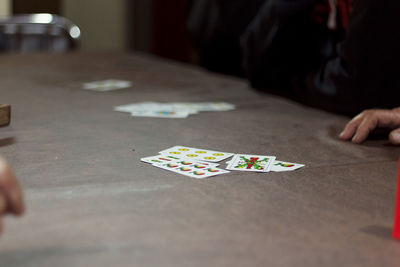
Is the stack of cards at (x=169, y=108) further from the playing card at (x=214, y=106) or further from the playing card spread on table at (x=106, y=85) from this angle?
the playing card spread on table at (x=106, y=85)

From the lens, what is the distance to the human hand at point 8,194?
70 centimetres

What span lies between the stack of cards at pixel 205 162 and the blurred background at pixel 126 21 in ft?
16.5

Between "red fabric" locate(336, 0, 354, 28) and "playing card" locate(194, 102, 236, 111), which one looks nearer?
"playing card" locate(194, 102, 236, 111)

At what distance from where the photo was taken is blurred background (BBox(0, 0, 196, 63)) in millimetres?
6484

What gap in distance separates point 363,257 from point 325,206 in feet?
0.74

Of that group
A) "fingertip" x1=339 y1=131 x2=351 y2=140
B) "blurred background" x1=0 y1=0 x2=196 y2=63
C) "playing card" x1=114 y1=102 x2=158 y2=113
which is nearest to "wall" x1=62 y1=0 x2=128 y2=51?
"blurred background" x1=0 y1=0 x2=196 y2=63

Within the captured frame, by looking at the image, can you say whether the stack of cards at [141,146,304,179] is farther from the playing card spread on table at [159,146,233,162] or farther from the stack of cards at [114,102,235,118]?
the stack of cards at [114,102,235,118]

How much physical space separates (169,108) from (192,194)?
3.16 ft

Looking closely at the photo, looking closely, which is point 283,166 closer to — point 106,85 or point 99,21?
point 106,85

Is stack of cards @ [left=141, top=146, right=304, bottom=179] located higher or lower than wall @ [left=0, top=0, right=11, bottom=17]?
higher

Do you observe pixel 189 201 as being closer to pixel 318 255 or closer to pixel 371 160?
pixel 318 255

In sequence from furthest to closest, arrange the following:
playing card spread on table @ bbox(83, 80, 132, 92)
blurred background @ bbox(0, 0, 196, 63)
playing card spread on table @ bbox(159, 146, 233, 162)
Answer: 1. blurred background @ bbox(0, 0, 196, 63)
2. playing card spread on table @ bbox(83, 80, 132, 92)
3. playing card spread on table @ bbox(159, 146, 233, 162)

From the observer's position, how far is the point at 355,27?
1.87 meters

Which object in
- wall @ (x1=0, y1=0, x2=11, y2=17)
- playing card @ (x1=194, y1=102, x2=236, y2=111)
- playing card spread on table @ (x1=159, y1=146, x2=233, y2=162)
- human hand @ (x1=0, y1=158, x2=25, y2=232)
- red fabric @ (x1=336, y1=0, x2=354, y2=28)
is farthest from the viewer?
wall @ (x1=0, y1=0, x2=11, y2=17)
